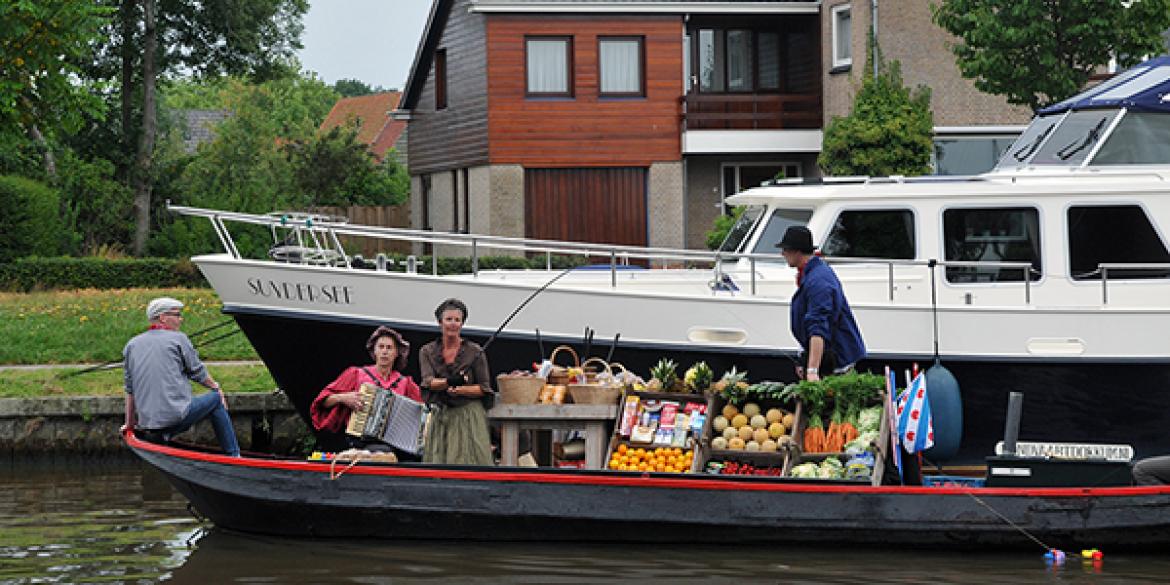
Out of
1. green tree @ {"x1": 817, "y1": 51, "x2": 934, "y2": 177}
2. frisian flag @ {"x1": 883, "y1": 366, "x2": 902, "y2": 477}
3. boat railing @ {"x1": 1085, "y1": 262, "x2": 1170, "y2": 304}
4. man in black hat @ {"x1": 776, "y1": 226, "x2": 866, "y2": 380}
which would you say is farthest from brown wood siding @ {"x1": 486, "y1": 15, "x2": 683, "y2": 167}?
frisian flag @ {"x1": 883, "y1": 366, "x2": 902, "y2": 477}

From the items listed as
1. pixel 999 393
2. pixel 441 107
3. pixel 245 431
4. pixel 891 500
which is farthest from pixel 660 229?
pixel 891 500

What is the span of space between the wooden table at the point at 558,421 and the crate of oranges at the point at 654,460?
0.26 metres

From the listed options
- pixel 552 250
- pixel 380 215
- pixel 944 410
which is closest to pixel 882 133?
pixel 380 215

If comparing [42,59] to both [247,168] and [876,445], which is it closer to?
[876,445]

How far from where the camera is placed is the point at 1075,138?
15.9 metres

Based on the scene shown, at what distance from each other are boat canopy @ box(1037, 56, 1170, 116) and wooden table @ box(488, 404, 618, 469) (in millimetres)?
5663

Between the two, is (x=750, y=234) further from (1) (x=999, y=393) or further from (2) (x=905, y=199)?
(1) (x=999, y=393)

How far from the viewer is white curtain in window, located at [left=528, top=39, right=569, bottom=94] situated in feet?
106

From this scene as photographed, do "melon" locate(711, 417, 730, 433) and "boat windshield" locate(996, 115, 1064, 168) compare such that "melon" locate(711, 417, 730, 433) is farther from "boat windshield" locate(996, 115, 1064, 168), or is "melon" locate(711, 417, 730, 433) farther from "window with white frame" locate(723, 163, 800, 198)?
"window with white frame" locate(723, 163, 800, 198)

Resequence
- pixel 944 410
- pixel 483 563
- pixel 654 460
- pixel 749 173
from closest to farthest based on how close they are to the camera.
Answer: pixel 483 563 < pixel 654 460 < pixel 944 410 < pixel 749 173

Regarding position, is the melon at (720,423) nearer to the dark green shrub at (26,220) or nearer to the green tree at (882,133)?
the green tree at (882,133)

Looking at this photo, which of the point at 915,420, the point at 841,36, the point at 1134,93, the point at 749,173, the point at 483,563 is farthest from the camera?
the point at 749,173

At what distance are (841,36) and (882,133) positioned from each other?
4.37 m

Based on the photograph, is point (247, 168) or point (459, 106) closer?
point (459, 106)
